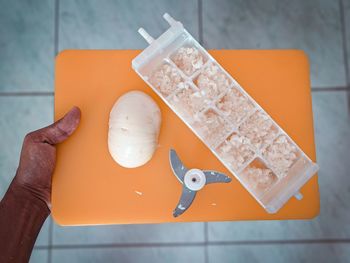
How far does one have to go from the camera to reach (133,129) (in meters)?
0.71

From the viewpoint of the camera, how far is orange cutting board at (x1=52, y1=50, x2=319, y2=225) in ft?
2.49

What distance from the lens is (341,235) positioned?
1113 millimetres

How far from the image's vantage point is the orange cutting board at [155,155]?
0.76 meters

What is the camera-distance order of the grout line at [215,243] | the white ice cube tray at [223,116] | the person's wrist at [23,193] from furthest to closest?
the grout line at [215,243], the person's wrist at [23,193], the white ice cube tray at [223,116]

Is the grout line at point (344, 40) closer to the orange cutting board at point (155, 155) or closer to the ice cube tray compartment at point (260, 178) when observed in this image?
the orange cutting board at point (155, 155)

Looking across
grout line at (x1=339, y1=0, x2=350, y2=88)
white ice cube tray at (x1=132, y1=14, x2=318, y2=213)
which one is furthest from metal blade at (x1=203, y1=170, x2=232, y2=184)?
grout line at (x1=339, y1=0, x2=350, y2=88)

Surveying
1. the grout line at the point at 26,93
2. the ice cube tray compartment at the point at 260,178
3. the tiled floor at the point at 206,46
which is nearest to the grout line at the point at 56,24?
the tiled floor at the point at 206,46

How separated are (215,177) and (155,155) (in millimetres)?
149

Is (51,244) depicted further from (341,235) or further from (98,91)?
(341,235)

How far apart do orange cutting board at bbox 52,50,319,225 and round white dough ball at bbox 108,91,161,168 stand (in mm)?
36

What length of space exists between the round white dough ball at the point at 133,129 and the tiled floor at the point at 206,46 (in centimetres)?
45

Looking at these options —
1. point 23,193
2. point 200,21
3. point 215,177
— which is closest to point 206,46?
point 200,21

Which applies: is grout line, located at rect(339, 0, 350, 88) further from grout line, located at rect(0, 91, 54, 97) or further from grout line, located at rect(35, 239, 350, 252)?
grout line, located at rect(0, 91, 54, 97)

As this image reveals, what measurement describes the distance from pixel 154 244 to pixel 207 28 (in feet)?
2.49
